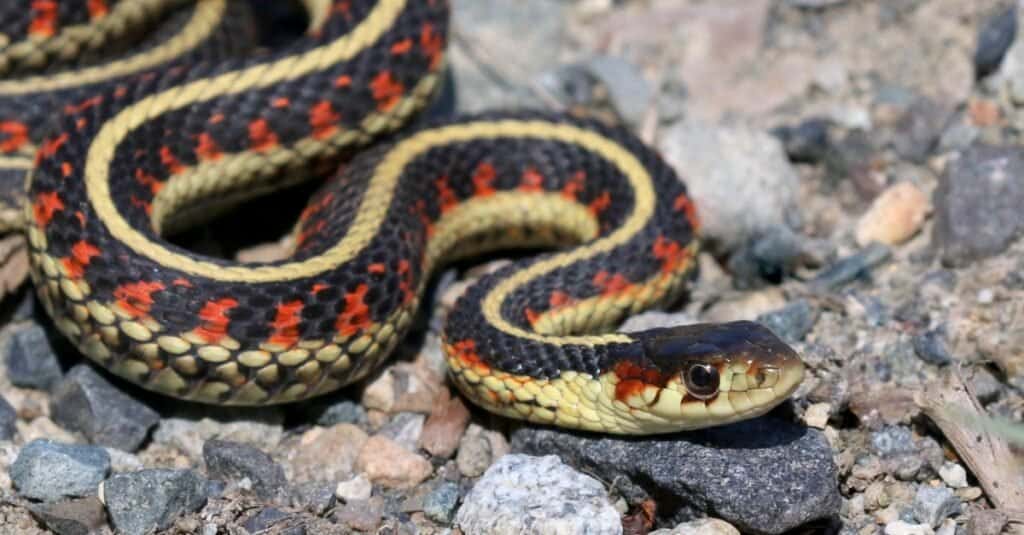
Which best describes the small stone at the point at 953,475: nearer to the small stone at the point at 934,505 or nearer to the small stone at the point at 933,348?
A: the small stone at the point at 934,505

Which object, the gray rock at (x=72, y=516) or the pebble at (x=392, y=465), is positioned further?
the pebble at (x=392, y=465)

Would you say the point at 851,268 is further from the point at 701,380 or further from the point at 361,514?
the point at 361,514

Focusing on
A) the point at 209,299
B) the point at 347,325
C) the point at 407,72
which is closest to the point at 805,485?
the point at 347,325

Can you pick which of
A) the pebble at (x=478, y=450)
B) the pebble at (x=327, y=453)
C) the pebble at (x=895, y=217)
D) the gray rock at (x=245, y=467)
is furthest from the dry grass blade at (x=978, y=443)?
the gray rock at (x=245, y=467)

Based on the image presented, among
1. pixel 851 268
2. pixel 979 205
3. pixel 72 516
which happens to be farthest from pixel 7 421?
pixel 979 205

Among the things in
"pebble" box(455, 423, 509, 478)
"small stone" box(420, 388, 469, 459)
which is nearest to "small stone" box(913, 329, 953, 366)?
"pebble" box(455, 423, 509, 478)
